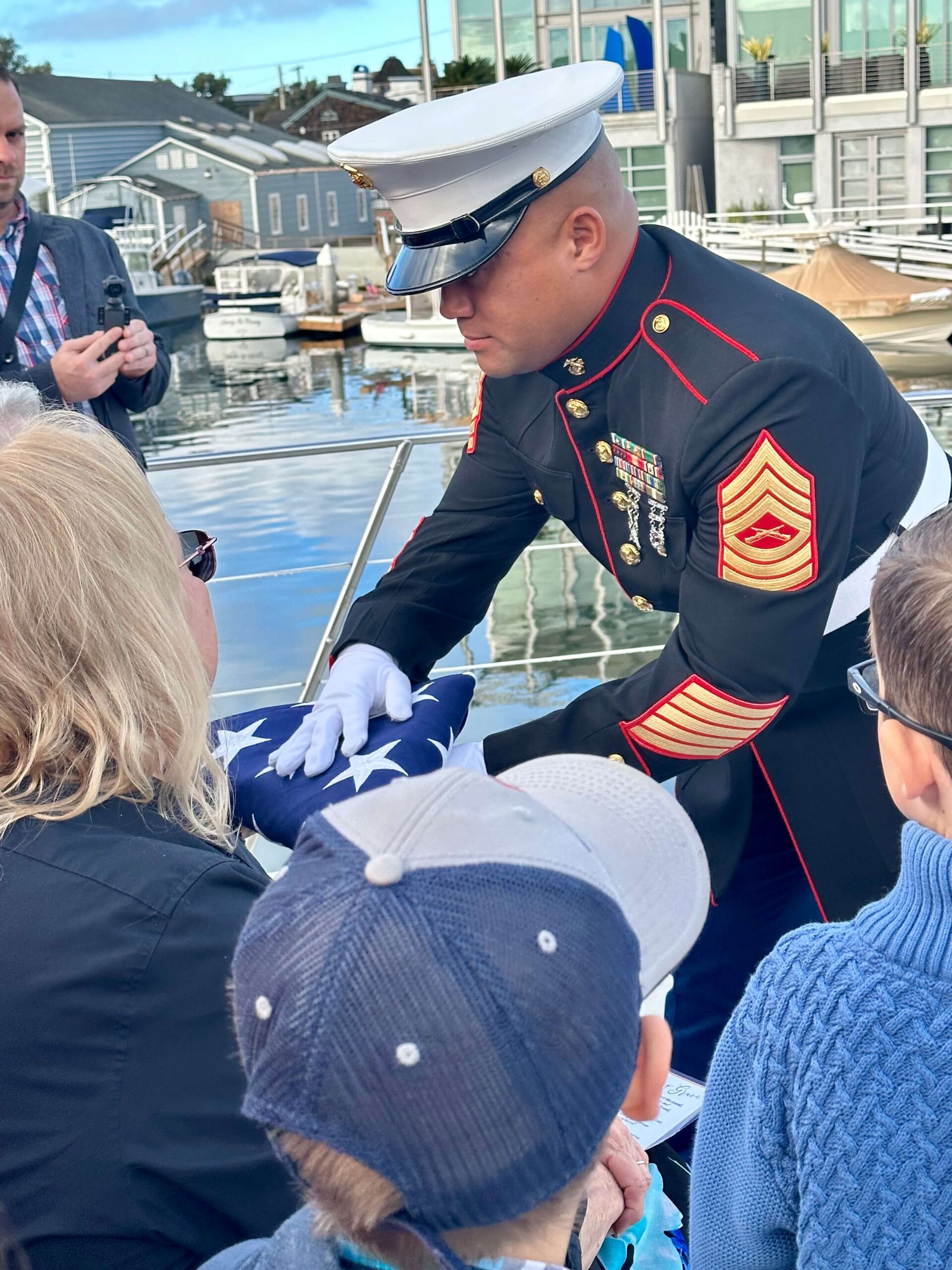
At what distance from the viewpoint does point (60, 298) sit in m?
2.90

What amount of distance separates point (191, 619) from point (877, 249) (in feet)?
66.7

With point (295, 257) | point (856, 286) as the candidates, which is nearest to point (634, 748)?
point (856, 286)

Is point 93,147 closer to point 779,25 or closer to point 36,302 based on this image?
point 779,25

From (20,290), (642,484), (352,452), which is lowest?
(352,452)

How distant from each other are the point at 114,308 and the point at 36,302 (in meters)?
0.24

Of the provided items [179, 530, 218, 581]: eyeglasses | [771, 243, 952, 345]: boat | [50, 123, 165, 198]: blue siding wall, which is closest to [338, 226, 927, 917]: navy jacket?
[179, 530, 218, 581]: eyeglasses

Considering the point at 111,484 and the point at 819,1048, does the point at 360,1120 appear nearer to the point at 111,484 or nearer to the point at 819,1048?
the point at 819,1048

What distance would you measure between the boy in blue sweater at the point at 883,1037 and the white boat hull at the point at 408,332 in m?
23.5

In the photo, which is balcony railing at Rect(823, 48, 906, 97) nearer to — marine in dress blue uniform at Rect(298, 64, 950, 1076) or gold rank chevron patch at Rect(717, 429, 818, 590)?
marine in dress blue uniform at Rect(298, 64, 950, 1076)

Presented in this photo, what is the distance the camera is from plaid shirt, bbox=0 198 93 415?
112 inches

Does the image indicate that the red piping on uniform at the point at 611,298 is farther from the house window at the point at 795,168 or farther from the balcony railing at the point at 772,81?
the balcony railing at the point at 772,81

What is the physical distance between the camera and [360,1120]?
704 millimetres

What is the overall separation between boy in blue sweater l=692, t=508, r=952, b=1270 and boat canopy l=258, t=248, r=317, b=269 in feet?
104

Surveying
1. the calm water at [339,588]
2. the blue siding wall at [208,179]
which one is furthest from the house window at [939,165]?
the blue siding wall at [208,179]
